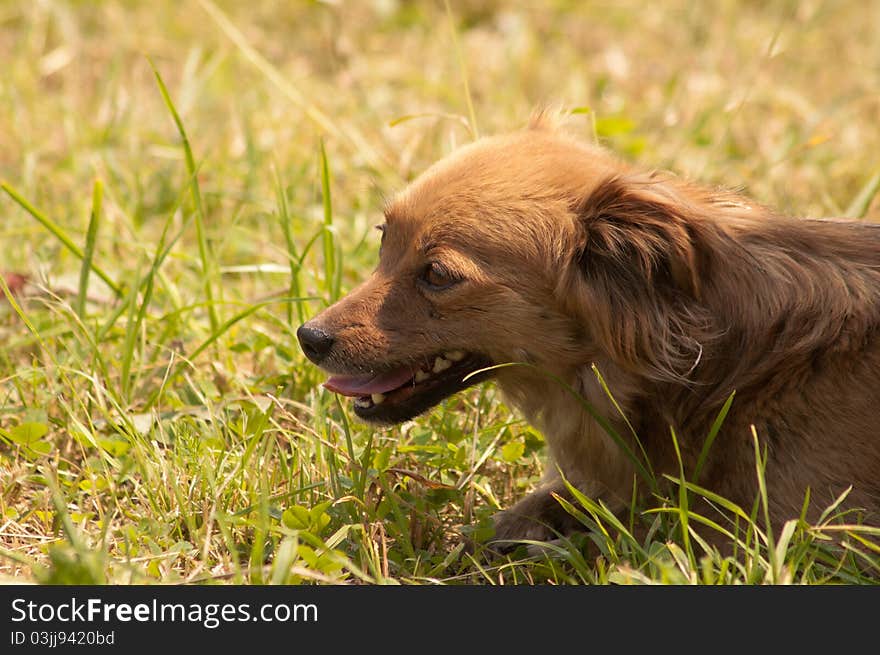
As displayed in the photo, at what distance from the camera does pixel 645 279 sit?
2.82 m

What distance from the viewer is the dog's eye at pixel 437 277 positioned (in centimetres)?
299

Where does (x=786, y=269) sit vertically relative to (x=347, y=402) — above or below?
Answer: above

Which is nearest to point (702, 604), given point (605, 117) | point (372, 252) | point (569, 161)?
point (569, 161)

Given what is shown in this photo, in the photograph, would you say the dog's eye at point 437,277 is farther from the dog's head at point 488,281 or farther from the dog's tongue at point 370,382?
the dog's tongue at point 370,382

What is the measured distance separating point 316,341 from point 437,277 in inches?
14.4

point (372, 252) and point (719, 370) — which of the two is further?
point (372, 252)

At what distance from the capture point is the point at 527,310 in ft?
9.71

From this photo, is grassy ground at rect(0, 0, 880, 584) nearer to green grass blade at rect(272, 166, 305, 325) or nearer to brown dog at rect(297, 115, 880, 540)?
green grass blade at rect(272, 166, 305, 325)

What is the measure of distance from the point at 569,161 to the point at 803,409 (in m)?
0.90

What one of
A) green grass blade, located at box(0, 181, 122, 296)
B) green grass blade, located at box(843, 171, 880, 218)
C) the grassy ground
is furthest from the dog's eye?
green grass blade, located at box(843, 171, 880, 218)

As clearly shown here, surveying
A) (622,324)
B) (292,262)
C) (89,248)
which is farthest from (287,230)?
(622,324)

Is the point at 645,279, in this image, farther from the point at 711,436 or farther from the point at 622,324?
the point at 711,436

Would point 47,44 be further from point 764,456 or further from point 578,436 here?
point 764,456

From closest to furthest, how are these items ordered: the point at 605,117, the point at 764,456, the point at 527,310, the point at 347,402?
1. the point at 764,456
2. the point at 527,310
3. the point at 347,402
4. the point at 605,117
